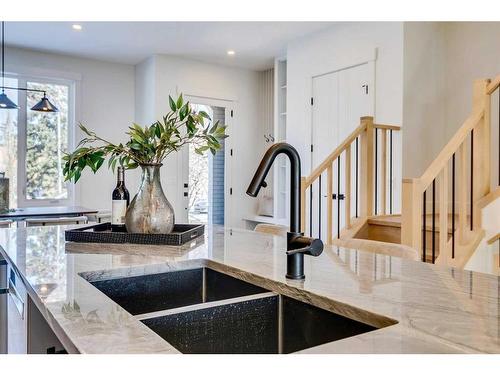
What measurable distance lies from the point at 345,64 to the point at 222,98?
2122 mm

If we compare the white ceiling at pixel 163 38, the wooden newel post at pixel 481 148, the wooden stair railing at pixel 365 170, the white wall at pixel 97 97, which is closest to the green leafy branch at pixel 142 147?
the wooden stair railing at pixel 365 170

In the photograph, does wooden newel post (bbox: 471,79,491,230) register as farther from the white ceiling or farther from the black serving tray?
the black serving tray

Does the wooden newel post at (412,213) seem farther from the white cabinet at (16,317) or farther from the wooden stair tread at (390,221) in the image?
the white cabinet at (16,317)

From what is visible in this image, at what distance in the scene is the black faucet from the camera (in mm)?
1081

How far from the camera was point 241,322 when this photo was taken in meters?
1.07

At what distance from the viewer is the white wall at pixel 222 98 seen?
5.59 metres

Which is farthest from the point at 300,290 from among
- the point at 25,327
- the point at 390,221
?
the point at 390,221

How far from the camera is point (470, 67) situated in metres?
4.24

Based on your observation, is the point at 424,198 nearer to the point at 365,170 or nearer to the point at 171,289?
the point at 365,170

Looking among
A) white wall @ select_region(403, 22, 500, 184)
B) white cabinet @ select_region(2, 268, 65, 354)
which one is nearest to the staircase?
white wall @ select_region(403, 22, 500, 184)

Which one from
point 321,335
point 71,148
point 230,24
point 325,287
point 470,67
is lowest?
point 321,335
